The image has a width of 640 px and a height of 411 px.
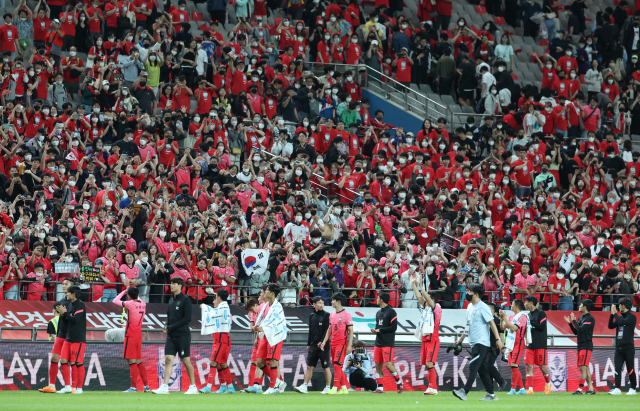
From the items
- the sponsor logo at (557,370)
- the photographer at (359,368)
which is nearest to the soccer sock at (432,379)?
the photographer at (359,368)

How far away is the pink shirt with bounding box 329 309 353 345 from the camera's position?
17375 millimetres

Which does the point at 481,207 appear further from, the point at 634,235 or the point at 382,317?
the point at 382,317

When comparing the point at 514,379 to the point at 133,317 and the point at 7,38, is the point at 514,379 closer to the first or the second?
the point at 133,317

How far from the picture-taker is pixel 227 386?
55.5ft

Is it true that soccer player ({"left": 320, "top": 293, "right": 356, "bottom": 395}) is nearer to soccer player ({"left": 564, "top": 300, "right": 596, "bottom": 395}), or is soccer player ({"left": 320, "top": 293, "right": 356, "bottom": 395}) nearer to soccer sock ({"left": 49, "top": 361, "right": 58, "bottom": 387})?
soccer player ({"left": 564, "top": 300, "right": 596, "bottom": 395})

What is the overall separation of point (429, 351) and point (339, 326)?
1778 millimetres

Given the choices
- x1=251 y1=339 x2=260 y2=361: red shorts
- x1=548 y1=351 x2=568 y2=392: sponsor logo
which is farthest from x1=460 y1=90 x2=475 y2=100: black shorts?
x1=251 y1=339 x2=260 y2=361: red shorts

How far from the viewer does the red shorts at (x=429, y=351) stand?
58.4 ft

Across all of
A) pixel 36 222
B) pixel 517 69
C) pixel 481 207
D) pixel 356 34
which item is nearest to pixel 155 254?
pixel 36 222

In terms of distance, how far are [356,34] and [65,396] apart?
19.0 metres

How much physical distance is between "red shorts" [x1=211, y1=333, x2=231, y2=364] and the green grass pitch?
2.19 feet

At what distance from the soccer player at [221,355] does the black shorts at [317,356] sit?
4.75ft

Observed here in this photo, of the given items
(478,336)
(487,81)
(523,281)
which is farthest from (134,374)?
(487,81)

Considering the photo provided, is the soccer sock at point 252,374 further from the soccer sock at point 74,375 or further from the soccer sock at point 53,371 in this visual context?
the soccer sock at point 53,371
